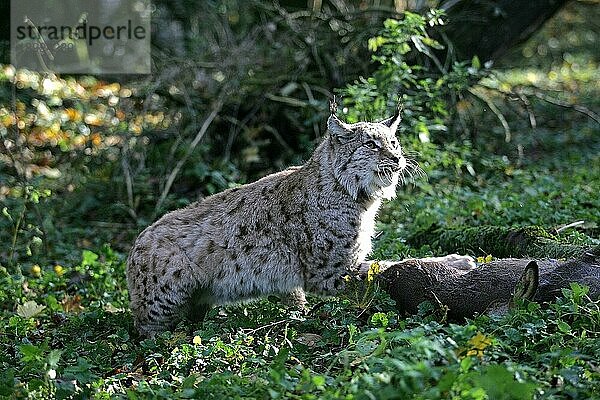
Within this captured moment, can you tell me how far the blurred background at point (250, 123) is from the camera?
30.1 ft

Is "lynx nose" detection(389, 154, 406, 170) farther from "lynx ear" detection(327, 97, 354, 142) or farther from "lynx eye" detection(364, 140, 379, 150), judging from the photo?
"lynx ear" detection(327, 97, 354, 142)

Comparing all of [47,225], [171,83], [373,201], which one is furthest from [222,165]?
[373,201]

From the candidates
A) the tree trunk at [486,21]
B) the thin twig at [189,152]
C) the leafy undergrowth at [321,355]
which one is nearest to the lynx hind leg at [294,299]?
the leafy undergrowth at [321,355]

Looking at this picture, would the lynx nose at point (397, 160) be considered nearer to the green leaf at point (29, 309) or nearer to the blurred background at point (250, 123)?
the blurred background at point (250, 123)

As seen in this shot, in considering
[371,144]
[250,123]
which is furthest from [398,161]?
[250,123]

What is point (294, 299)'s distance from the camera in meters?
6.43

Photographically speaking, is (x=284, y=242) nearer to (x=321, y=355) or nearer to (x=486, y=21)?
(x=321, y=355)

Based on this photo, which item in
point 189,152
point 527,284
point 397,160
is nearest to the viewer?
point 527,284

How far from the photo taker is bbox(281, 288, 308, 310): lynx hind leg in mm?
6368

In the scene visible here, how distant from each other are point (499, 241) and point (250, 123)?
489cm

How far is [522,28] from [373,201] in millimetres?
5223

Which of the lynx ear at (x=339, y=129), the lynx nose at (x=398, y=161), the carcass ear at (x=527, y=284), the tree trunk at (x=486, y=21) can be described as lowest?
the carcass ear at (x=527, y=284)

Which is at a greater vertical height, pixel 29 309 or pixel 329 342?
pixel 329 342

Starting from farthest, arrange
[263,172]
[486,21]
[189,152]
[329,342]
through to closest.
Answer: [486,21] < [263,172] < [189,152] < [329,342]
